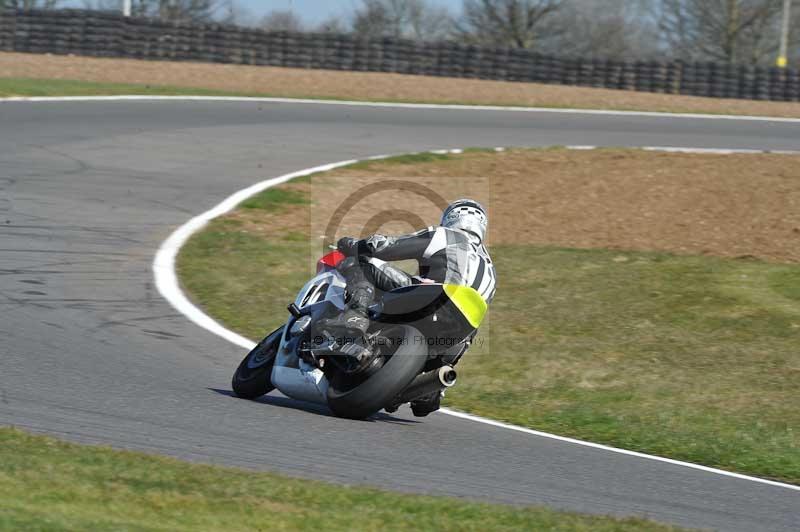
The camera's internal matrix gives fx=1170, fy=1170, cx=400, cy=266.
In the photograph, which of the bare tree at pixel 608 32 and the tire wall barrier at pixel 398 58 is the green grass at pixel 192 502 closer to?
the tire wall barrier at pixel 398 58

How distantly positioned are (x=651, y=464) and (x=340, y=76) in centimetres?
2254

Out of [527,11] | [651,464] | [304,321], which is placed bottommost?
[651,464]

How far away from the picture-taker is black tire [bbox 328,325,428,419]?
267 inches

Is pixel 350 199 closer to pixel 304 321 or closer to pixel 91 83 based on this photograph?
pixel 304 321

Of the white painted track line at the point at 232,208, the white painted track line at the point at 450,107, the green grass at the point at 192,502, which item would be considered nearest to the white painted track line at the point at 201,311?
the white painted track line at the point at 232,208

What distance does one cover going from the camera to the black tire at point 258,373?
7.46 m

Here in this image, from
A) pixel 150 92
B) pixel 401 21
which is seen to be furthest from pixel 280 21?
pixel 150 92

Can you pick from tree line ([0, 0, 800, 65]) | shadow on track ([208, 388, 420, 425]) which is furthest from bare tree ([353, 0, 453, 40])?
shadow on track ([208, 388, 420, 425])

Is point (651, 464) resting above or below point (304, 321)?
below

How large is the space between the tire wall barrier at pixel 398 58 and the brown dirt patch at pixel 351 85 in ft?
1.94

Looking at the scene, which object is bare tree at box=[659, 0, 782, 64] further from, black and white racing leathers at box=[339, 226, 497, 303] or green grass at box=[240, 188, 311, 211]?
black and white racing leathers at box=[339, 226, 497, 303]

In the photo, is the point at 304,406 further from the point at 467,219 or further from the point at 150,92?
the point at 150,92

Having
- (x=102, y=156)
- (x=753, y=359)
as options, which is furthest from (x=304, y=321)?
(x=102, y=156)

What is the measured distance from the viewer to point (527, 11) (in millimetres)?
49906
